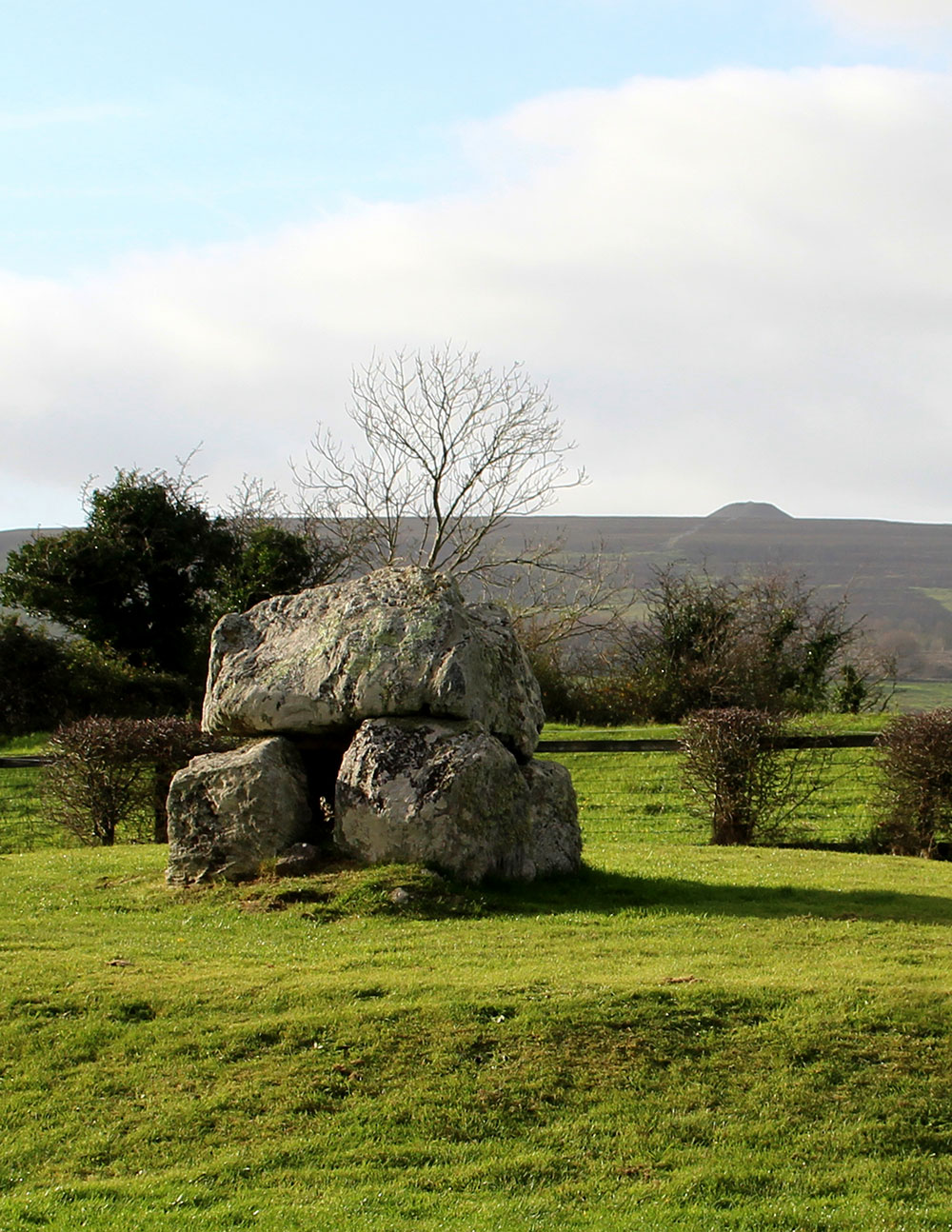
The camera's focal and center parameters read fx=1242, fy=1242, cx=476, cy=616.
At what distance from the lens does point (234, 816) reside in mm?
12367

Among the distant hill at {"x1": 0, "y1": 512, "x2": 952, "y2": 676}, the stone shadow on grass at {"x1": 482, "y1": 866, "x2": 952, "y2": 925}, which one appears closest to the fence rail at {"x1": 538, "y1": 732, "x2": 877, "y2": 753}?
the stone shadow on grass at {"x1": 482, "y1": 866, "x2": 952, "y2": 925}

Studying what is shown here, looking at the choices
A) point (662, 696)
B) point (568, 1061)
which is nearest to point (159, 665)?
point (662, 696)

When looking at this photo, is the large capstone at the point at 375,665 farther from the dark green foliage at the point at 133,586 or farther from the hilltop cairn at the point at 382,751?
the dark green foliage at the point at 133,586

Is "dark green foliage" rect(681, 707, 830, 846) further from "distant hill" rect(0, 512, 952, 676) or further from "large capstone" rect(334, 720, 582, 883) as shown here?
"distant hill" rect(0, 512, 952, 676)

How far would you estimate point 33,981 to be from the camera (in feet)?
29.0

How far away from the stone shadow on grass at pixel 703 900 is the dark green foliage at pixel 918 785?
525 centimetres

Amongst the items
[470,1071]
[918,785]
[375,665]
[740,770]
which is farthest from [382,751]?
[918,785]

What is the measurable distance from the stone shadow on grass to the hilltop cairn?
1.13 feet

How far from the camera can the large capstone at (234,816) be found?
40.3 ft

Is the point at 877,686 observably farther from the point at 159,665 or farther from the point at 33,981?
the point at 33,981

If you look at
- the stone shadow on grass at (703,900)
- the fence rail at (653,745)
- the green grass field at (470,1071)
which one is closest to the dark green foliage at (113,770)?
the fence rail at (653,745)

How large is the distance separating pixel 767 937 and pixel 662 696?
24924 mm

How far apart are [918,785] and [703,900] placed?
7.03 metres

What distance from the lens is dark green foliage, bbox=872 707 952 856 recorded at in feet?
57.5
